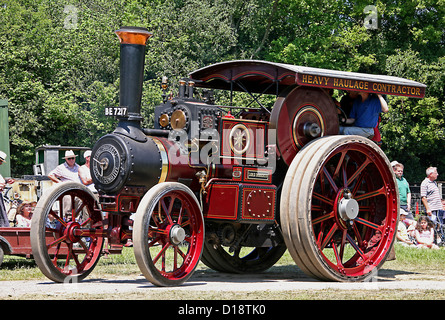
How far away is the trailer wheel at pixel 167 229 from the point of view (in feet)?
26.2

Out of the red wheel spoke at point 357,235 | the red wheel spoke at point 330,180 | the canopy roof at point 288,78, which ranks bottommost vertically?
the red wheel spoke at point 357,235

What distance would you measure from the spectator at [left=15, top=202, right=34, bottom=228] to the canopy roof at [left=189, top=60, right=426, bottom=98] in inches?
147

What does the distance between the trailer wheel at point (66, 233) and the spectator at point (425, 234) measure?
7.51 meters

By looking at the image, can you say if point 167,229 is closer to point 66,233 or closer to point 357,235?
point 66,233

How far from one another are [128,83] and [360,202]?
362 centimetres

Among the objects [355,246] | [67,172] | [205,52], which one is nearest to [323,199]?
[355,246]

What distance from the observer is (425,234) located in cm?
1493

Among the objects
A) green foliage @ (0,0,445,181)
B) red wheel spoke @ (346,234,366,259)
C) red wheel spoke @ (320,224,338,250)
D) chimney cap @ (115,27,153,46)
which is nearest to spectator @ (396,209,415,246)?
red wheel spoke @ (346,234,366,259)

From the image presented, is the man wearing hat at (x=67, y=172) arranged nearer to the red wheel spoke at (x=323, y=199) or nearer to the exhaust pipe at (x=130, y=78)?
the exhaust pipe at (x=130, y=78)

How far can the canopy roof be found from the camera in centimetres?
941

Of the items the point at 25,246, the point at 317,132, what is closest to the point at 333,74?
the point at 317,132

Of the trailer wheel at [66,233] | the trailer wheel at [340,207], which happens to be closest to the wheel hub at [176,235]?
the trailer wheel at [66,233]

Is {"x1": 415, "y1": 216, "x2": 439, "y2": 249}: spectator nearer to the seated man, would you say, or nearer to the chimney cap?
the seated man

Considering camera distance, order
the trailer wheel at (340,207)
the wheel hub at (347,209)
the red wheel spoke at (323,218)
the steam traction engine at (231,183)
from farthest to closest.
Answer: the wheel hub at (347,209) → the red wheel spoke at (323,218) → the trailer wheel at (340,207) → the steam traction engine at (231,183)
